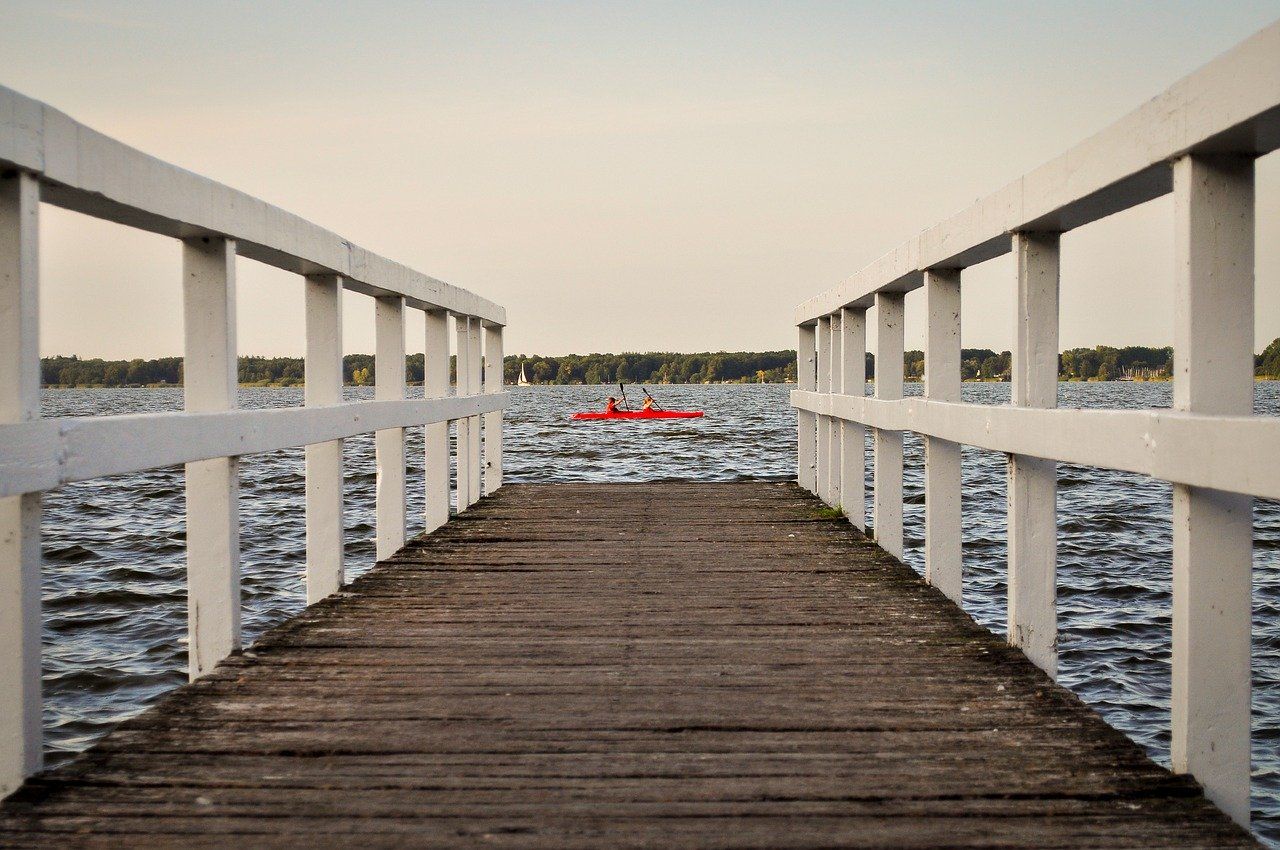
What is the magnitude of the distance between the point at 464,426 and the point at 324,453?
3.67 metres

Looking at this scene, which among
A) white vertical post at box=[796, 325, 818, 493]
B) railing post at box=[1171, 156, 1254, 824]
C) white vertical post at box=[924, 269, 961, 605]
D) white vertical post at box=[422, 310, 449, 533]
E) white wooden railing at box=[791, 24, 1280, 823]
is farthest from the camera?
white vertical post at box=[796, 325, 818, 493]

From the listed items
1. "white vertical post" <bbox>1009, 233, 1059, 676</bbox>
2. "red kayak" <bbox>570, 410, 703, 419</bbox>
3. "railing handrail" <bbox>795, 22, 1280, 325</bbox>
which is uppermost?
"railing handrail" <bbox>795, 22, 1280, 325</bbox>

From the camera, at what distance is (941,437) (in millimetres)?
4785

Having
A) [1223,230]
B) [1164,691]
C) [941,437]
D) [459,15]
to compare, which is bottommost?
[1164,691]

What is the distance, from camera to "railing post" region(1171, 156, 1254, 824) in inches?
105

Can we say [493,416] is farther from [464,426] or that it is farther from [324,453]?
[324,453]

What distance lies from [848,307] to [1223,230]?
473 cm

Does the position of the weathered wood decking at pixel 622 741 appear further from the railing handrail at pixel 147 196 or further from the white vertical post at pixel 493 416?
the white vertical post at pixel 493 416

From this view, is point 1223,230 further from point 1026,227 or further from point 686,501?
point 686,501

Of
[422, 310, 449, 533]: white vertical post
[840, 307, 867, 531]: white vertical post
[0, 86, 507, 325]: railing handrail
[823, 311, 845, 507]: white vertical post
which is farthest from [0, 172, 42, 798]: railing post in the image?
[823, 311, 845, 507]: white vertical post

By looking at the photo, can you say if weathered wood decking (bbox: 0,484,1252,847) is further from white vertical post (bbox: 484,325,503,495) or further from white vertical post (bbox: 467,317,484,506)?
Result: white vertical post (bbox: 484,325,503,495)

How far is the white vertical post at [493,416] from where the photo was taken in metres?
10.2

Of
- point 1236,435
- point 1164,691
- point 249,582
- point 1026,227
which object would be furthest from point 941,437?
point 249,582

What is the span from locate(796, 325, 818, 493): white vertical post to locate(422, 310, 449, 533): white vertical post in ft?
10.9
